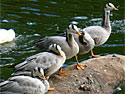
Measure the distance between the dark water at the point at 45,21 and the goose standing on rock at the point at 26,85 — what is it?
2076mm

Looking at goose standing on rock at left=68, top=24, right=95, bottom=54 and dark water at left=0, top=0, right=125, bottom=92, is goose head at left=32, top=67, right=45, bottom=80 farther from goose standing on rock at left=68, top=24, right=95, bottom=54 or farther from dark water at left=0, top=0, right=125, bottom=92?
dark water at left=0, top=0, right=125, bottom=92

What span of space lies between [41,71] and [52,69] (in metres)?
0.43

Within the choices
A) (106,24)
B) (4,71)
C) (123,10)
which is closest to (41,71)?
(4,71)

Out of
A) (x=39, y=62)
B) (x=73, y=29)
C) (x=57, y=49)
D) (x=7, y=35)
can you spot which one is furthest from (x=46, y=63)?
(x=7, y=35)

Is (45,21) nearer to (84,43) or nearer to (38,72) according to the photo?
(84,43)

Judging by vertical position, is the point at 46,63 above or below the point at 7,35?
above

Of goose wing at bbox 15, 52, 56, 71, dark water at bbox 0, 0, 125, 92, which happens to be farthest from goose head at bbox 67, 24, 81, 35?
dark water at bbox 0, 0, 125, 92

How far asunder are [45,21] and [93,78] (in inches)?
241

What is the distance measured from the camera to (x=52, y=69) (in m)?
6.14

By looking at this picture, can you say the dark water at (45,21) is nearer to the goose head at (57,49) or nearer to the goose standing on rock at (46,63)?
the goose standing on rock at (46,63)

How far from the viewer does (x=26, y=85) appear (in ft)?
18.6

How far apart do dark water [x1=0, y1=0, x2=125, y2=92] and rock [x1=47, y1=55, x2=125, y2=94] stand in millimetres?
1566

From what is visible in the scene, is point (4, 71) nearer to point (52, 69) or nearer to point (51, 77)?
point (51, 77)

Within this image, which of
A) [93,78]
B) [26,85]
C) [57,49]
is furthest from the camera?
[93,78]
